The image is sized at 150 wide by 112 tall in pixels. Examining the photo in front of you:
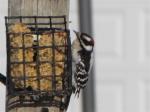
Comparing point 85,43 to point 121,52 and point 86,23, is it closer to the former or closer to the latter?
point 86,23

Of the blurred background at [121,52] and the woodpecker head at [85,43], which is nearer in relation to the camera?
the woodpecker head at [85,43]

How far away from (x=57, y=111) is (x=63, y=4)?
561 mm

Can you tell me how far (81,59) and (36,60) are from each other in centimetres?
114

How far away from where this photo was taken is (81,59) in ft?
17.6

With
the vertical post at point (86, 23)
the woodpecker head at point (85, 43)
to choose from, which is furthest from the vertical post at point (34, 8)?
the woodpecker head at point (85, 43)

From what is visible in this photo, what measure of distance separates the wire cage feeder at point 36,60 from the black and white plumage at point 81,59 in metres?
0.85

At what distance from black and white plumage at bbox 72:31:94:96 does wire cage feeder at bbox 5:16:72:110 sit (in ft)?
2.77

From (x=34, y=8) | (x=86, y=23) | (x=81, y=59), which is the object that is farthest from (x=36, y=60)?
(x=81, y=59)

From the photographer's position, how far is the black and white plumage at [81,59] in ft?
17.2

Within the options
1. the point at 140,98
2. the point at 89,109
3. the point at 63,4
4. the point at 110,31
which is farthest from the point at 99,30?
the point at 89,109

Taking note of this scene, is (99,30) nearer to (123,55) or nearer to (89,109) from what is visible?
(123,55)

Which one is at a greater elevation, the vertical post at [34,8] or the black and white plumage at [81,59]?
the vertical post at [34,8]

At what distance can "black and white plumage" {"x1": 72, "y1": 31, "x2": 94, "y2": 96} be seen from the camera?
17.2ft

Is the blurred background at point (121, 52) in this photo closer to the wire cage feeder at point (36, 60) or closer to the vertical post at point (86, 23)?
the wire cage feeder at point (36, 60)
